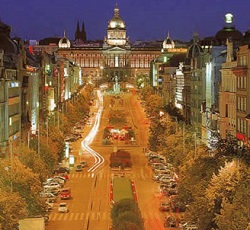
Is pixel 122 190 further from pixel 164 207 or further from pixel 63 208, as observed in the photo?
pixel 63 208

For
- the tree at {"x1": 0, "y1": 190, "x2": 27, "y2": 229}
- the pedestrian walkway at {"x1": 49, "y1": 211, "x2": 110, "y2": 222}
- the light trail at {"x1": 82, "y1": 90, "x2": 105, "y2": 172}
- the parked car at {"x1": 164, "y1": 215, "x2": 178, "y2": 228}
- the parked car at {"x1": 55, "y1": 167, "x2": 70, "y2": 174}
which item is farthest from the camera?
the light trail at {"x1": 82, "y1": 90, "x2": 105, "y2": 172}

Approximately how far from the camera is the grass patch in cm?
5767

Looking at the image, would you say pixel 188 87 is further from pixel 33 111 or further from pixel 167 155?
pixel 167 155

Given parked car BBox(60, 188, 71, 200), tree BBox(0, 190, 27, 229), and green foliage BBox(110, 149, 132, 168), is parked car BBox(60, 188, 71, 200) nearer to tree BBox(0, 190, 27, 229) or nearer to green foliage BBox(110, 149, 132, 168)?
green foliage BBox(110, 149, 132, 168)

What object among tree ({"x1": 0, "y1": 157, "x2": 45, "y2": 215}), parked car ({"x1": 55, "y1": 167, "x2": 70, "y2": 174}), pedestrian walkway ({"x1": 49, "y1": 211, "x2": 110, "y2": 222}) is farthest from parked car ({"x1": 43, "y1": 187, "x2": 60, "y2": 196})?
tree ({"x1": 0, "y1": 157, "x2": 45, "y2": 215})

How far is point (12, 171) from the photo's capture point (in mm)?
51969

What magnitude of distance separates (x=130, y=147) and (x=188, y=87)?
1437 centimetres

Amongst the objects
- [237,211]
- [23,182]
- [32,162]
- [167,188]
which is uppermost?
[237,211]

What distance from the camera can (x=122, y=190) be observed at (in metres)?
60.5

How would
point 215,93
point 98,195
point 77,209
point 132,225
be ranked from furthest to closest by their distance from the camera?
1. point 215,93
2. point 98,195
3. point 77,209
4. point 132,225

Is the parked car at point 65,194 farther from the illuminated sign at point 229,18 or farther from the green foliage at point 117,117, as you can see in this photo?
the green foliage at point 117,117

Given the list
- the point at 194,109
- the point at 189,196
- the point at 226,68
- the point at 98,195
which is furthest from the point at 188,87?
the point at 189,196

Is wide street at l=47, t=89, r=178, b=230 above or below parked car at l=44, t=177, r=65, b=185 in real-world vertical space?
below

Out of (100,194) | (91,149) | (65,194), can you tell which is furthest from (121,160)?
(65,194)
